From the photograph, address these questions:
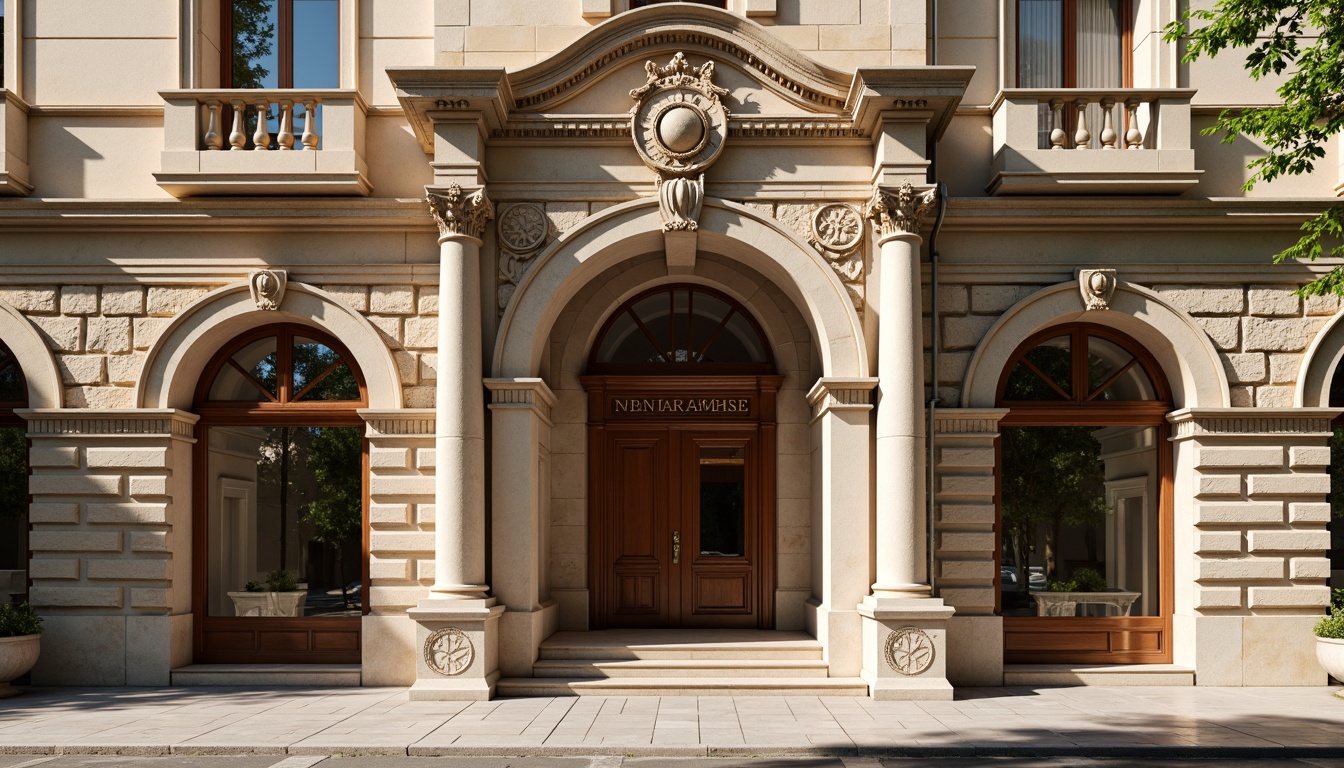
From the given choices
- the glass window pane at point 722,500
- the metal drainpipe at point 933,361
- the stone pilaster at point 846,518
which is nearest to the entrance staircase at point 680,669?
the stone pilaster at point 846,518

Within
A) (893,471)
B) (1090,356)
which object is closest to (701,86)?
(893,471)

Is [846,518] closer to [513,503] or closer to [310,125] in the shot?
[513,503]

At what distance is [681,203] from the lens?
14.1 m

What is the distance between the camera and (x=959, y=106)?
1474 centimetres

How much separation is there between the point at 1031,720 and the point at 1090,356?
5.49m

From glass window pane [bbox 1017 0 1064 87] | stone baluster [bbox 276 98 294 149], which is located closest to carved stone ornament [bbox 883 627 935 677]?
glass window pane [bbox 1017 0 1064 87]

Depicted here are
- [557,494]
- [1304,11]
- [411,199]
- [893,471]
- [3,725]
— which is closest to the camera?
[3,725]

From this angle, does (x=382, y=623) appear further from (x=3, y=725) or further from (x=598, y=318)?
(x=598, y=318)

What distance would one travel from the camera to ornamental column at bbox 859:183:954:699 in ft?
42.6

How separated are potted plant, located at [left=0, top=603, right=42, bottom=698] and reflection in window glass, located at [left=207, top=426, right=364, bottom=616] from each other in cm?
208

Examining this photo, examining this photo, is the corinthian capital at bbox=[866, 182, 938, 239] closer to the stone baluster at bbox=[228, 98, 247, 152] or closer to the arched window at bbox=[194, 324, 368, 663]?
the arched window at bbox=[194, 324, 368, 663]

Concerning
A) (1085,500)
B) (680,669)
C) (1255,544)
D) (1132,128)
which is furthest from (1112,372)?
(680,669)

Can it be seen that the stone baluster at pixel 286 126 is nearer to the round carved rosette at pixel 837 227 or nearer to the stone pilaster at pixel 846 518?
the round carved rosette at pixel 837 227

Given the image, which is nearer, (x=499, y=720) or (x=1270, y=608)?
(x=499, y=720)
